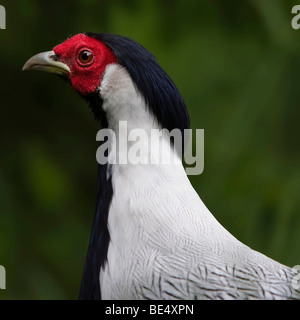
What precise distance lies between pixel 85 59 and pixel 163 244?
2.38 feet

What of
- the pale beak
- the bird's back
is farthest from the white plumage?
the pale beak

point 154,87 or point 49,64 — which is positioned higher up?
point 49,64

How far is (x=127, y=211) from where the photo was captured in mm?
1962


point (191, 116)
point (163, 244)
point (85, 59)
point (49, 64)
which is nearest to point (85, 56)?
point (85, 59)

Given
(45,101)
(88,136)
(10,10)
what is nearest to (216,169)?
(88,136)

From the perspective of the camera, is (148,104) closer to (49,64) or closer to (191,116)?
(49,64)

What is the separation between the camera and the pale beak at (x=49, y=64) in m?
2.23

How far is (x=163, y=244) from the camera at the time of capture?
1.87 m

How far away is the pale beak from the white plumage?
201 millimetres

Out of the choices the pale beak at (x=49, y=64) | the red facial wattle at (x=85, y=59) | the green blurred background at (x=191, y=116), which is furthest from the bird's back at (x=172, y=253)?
the green blurred background at (x=191, y=116)

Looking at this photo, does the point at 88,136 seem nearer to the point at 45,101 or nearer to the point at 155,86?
the point at 45,101

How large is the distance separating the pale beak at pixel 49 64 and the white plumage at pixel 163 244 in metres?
0.20
